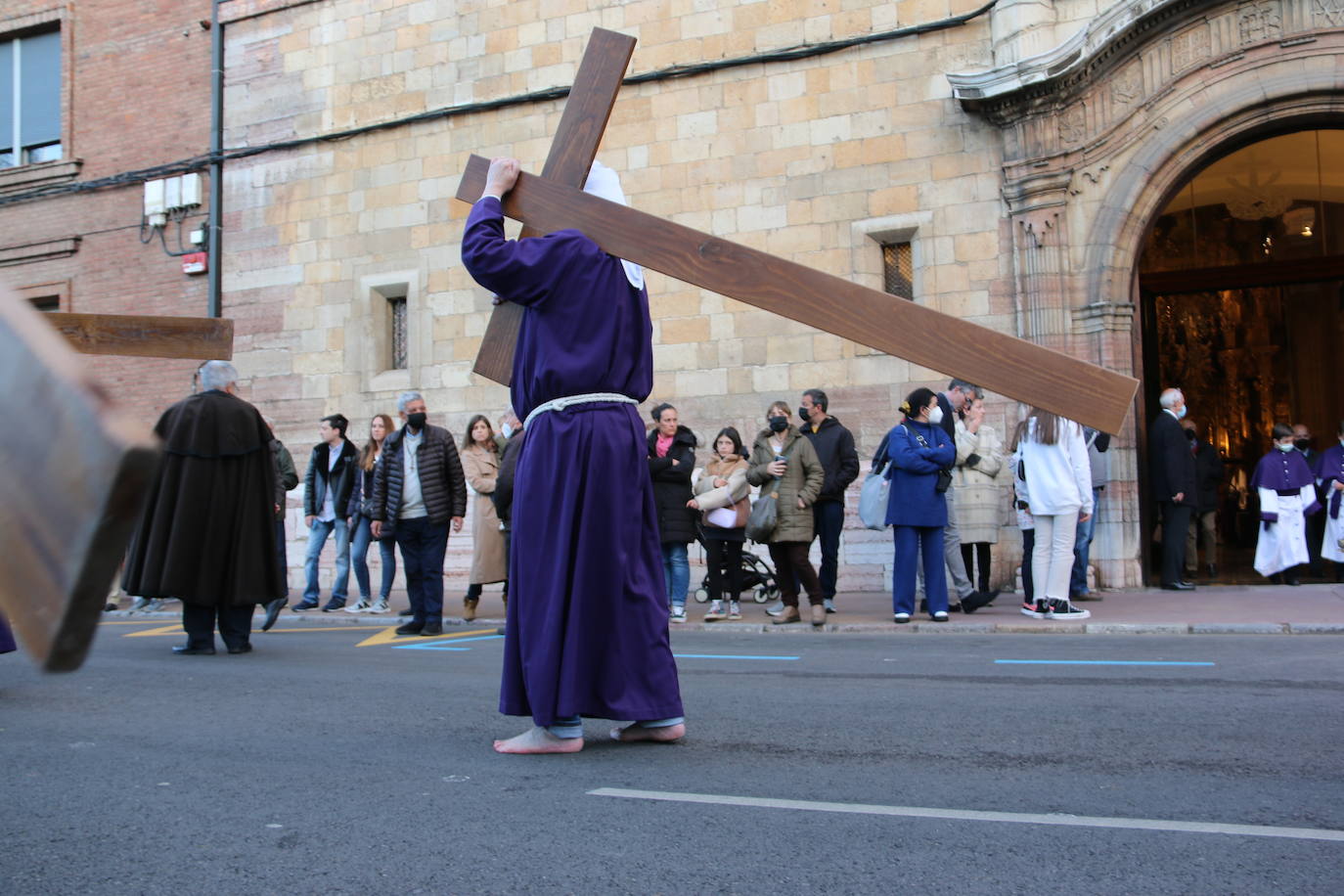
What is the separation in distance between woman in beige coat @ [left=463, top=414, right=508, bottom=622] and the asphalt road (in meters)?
4.23

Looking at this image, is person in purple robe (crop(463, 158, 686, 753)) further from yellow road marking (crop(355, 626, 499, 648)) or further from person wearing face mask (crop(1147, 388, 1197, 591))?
person wearing face mask (crop(1147, 388, 1197, 591))

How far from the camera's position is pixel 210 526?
8281mm

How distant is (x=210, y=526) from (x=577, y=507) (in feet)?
15.5

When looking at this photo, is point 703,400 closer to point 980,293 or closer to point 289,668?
point 980,293

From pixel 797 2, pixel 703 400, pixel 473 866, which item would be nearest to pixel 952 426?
pixel 703 400

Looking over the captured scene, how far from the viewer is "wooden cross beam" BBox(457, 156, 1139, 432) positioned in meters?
3.19

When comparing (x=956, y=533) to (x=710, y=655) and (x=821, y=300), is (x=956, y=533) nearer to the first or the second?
(x=710, y=655)

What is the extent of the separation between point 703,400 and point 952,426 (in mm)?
3991

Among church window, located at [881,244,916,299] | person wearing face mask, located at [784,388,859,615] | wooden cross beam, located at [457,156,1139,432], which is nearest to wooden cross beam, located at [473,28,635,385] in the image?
wooden cross beam, located at [457,156,1139,432]

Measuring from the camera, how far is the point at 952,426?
35.4ft

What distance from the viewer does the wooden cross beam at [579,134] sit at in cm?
A: 443

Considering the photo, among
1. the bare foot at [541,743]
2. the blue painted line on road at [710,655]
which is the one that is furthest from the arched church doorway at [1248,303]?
the bare foot at [541,743]

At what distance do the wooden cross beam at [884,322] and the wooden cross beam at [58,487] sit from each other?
225 centimetres

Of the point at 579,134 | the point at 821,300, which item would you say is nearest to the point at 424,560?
the point at 579,134
